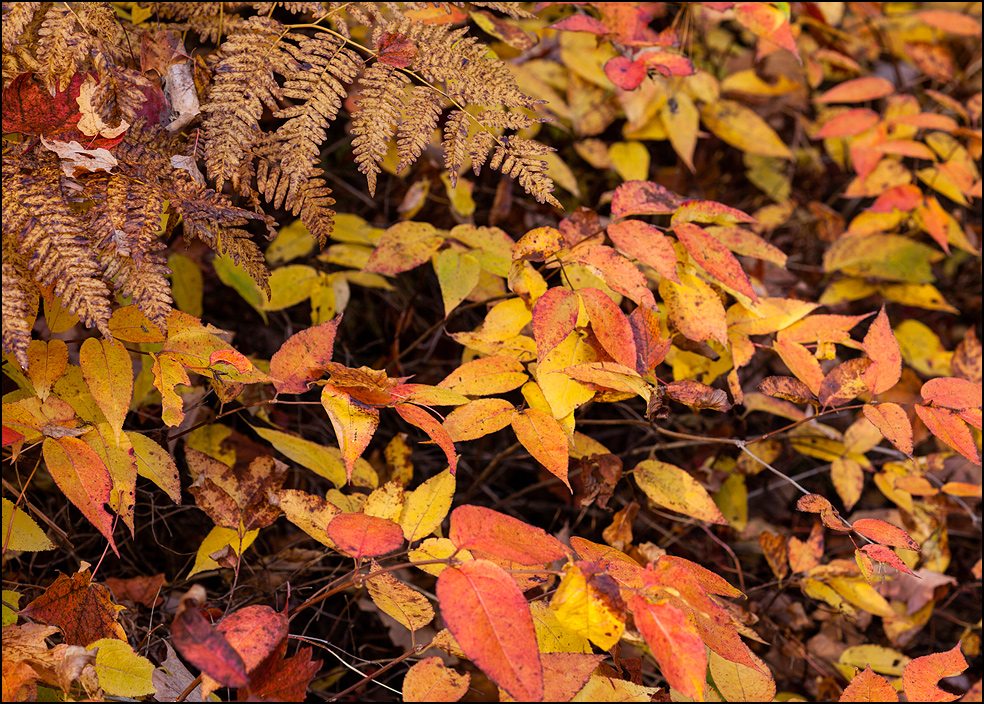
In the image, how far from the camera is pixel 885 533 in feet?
3.19

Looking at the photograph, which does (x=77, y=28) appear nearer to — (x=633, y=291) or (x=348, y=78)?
(x=348, y=78)

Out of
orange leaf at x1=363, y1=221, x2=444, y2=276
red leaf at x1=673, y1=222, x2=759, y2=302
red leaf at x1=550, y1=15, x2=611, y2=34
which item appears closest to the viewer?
red leaf at x1=673, y1=222, x2=759, y2=302

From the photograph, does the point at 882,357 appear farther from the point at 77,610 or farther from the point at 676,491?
the point at 77,610

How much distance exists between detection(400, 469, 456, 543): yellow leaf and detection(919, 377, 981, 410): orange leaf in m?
0.82

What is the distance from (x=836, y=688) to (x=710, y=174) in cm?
134

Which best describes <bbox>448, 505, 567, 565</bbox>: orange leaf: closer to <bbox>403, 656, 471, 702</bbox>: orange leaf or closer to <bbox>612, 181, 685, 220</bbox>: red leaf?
<bbox>403, 656, 471, 702</bbox>: orange leaf

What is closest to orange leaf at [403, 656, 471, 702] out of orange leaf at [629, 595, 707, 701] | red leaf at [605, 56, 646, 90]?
orange leaf at [629, 595, 707, 701]

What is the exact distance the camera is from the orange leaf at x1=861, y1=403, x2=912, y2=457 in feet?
3.29

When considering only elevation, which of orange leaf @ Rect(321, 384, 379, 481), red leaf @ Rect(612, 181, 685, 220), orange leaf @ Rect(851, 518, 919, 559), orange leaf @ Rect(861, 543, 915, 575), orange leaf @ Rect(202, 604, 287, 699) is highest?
red leaf @ Rect(612, 181, 685, 220)

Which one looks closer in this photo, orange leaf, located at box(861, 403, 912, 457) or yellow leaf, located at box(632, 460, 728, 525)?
orange leaf, located at box(861, 403, 912, 457)

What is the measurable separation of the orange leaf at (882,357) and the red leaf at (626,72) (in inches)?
25.0

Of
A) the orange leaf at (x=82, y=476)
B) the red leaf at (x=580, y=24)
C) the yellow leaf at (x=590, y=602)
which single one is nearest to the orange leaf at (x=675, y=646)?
the yellow leaf at (x=590, y=602)

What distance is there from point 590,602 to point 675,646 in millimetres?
101

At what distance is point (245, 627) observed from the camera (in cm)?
74
